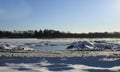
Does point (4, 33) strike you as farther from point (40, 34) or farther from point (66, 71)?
point (66, 71)

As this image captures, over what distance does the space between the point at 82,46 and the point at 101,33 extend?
127779 mm

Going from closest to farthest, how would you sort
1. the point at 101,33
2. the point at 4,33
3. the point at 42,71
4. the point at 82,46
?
the point at 42,71 → the point at 82,46 → the point at 4,33 → the point at 101,33

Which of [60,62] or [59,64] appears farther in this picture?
[60,62]

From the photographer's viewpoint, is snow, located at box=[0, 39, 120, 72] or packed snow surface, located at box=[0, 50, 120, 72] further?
snow, located at box=[0, 39, 120, 72]

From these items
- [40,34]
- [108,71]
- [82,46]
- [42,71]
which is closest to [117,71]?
[108,71]

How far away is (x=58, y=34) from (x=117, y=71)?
133m

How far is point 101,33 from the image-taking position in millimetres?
165125

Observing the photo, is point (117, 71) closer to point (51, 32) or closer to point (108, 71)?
point (108, 71)

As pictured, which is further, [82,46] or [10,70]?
[82,46]

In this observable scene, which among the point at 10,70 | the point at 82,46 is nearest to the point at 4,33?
the point at 82,46

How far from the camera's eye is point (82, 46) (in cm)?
3903

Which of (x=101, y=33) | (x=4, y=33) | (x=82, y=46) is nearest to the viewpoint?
(x=82, y=46)

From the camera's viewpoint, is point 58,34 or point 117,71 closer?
point 117,71

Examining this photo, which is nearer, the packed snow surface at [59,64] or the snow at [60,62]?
the packed snow surface at [59,64]
